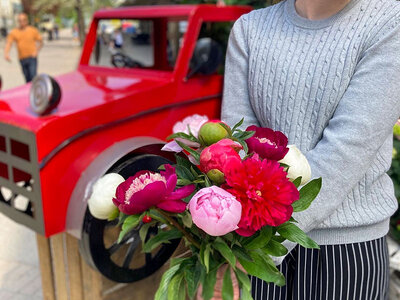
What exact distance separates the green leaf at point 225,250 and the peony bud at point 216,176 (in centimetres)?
9

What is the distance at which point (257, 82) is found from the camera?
1.11m

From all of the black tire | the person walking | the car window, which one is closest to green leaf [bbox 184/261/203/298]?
the black tire

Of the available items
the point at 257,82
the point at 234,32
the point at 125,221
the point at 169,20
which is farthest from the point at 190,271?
the point at 169,20

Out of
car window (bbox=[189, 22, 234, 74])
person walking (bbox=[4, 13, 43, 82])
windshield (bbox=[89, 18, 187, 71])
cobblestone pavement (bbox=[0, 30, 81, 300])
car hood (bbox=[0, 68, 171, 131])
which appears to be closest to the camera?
car hood (bbox=[0, 68, 171, 131])

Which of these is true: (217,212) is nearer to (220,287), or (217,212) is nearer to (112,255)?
(220,287)

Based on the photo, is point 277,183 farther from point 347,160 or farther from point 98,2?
point 98,2

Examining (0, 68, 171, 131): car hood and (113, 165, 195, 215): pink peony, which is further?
(0, 68, 171, 131): car hood

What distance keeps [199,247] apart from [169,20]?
9.53 feet

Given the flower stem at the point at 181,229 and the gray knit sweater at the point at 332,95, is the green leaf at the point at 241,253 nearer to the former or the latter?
the flower stem at the point at 181,229

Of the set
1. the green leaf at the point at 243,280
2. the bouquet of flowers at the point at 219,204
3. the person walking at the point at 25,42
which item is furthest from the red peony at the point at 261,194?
the person walking at the point at 25,42

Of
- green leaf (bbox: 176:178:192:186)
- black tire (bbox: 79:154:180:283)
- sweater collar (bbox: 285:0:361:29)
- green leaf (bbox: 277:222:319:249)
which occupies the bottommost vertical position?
black tire (bbox: 79:154:180:283)

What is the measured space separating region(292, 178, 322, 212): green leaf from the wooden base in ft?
4.57

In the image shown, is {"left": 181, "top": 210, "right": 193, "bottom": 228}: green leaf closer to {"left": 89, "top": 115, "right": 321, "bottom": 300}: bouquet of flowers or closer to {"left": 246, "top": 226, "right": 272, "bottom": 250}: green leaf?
{"left": 89, "top": 115, "right": 321, "bottom": 300}: bouquet of flowers

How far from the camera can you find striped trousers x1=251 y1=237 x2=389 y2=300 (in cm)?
108
